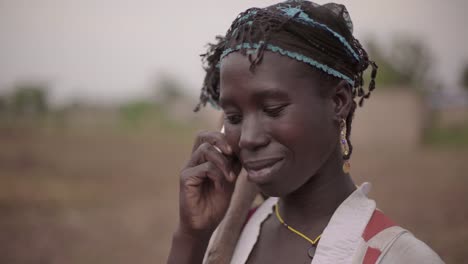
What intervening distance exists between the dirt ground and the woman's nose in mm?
4395

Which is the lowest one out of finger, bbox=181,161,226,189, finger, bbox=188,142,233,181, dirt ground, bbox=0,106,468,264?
dirt ground, bbox=0,106,468,264

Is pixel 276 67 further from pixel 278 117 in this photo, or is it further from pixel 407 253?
pixel 407 253

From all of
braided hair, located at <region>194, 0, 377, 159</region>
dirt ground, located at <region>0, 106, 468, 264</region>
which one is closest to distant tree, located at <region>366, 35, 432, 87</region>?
dirt ground, located at <region>0, 106, 468, 264</region>

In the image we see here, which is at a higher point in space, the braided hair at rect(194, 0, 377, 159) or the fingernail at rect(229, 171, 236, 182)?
the braided hair at rect(194, 0, 377, 159)

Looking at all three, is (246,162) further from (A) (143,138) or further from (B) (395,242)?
(A) (143,138)

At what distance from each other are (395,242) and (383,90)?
525 inches

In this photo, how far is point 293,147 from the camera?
145 centimetres

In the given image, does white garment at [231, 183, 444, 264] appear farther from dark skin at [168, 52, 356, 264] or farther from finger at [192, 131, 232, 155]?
finger at [192, 131, 232, 155]

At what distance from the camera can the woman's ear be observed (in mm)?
1537

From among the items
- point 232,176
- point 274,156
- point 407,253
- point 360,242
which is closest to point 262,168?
point 274,156

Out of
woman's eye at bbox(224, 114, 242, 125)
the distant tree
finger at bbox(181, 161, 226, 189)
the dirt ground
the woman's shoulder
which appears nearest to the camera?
the woman's shoulder

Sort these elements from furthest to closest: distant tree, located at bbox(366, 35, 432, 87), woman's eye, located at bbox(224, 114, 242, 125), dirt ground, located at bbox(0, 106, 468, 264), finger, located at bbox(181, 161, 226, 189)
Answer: distant tree, located at bbox(366, 35, 432, 87), dirt ground, located at bbox(0, 106, 468, 264), finger, located at bbox(181, 161, 226, 189), woman's eye, located at bbox(224, 114, 242, 125)

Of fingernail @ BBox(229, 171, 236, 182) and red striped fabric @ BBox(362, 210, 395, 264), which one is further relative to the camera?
fingernail @ BBox(229, 171, 236, 182)

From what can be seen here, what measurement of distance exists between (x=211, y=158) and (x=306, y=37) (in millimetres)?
524
